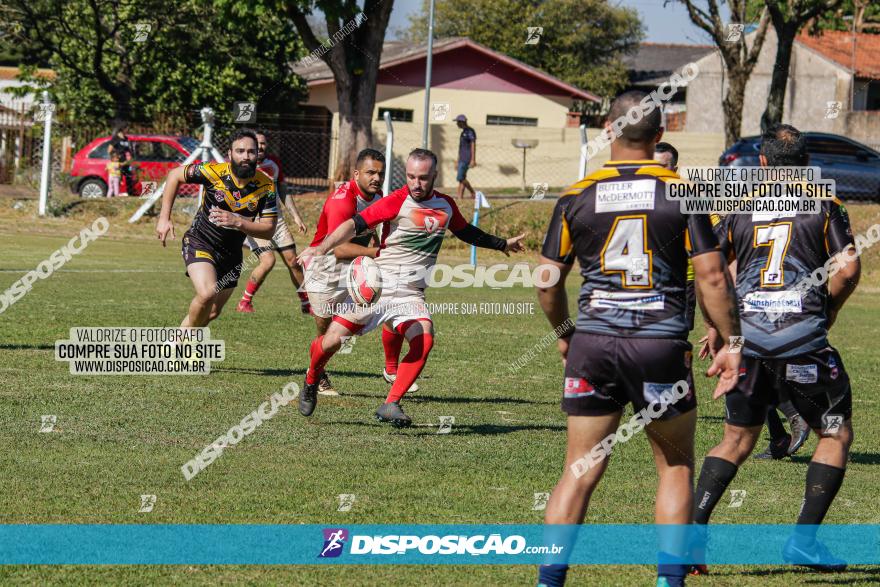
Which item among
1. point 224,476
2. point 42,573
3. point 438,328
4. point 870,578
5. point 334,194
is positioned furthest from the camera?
point 438,328

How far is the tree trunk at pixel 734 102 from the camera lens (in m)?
31.9

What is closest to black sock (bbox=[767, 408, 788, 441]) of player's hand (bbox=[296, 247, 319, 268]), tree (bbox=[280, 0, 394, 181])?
player's hand (bbox=[296, 247, 319, 268])

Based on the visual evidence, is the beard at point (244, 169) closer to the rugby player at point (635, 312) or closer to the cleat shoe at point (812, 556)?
Result: the rugby player at point (635, 312)

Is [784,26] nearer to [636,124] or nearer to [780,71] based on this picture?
[780,71]

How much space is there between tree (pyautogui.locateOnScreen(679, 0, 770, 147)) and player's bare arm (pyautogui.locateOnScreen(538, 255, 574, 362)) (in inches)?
1073

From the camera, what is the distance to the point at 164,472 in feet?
23.3

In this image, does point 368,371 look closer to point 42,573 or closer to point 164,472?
point 164,472

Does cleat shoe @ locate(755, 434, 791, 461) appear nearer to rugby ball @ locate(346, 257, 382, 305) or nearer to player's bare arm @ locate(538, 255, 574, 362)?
rugby ball @ locate(346, 257, 382, 305)

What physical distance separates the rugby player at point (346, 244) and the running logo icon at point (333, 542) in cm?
297

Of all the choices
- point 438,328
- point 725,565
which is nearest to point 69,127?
point 438,328

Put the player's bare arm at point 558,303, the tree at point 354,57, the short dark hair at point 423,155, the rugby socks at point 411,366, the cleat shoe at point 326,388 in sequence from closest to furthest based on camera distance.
Result: the player's bare arm at point 558,303
the short dark hair at point 423,155
the rugby socks at point 411,366
the cleat shoe at point 326,388
the tree at point 354,57

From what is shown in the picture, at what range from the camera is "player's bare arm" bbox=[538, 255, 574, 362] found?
5145 millimetres

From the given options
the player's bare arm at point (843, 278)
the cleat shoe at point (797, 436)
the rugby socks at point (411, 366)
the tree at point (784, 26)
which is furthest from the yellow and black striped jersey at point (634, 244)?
the tree at point (784, 26)

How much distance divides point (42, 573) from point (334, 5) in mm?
24342
